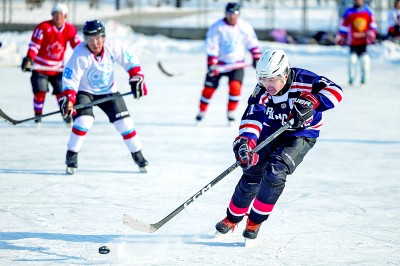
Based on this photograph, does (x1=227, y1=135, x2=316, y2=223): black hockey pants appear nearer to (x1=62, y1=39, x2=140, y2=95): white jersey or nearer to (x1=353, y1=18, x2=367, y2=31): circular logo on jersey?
(x1=62, y1=39, x2=140, y2=95): white jersey

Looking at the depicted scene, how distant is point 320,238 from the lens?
4477 mm

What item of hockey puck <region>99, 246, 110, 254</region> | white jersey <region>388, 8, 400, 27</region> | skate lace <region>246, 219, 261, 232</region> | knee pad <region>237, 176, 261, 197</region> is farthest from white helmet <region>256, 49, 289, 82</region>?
white jersey <region>388, 8, 400, 27</region>

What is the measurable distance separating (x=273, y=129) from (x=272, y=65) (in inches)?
15.7

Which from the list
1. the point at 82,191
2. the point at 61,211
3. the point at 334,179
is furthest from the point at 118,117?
the point at 334,179

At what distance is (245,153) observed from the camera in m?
4.09

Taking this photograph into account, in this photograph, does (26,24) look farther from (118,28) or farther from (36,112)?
(36,112)

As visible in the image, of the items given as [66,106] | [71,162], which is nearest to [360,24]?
[71,162]

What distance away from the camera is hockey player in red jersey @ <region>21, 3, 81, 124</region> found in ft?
25.8

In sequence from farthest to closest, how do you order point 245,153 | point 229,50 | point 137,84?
point 229,50 < point 137,84 < point 245,153

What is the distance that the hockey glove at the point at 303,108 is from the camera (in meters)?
4.14

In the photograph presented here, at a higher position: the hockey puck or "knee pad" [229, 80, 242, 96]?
the hockey puck

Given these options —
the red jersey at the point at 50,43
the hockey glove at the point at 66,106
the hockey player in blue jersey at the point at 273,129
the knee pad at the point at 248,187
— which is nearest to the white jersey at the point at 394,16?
the red jersey at the point at 50,43

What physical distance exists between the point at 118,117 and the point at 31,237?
5.77 ft

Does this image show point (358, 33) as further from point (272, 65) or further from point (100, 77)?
point (272, 65)
